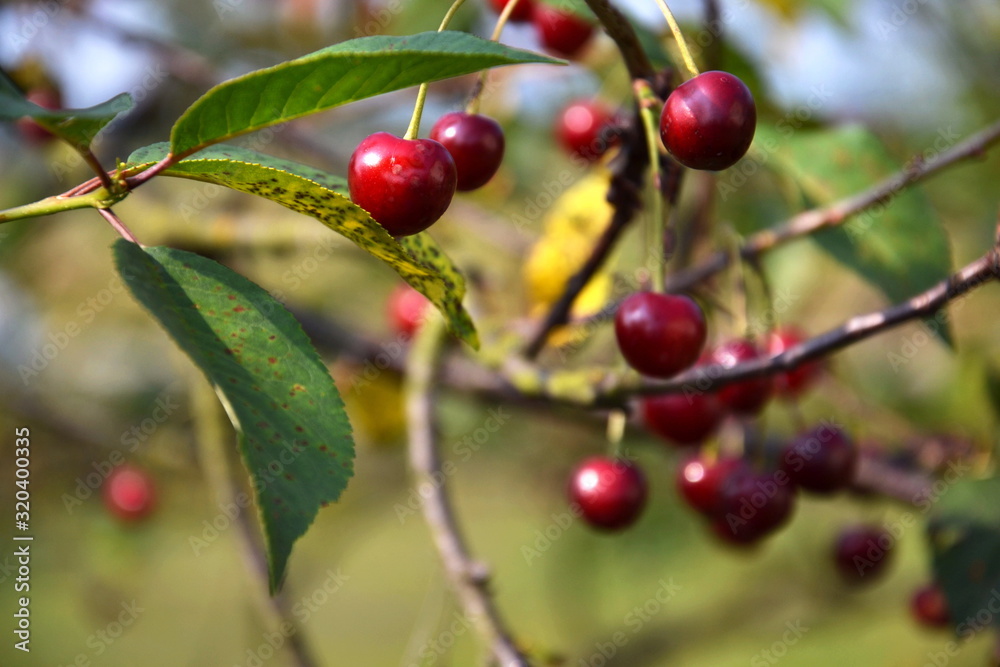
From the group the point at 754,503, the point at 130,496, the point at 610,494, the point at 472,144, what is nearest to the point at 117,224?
the point at 472,144

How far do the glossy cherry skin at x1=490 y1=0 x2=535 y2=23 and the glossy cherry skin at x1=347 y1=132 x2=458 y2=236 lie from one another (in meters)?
0.64

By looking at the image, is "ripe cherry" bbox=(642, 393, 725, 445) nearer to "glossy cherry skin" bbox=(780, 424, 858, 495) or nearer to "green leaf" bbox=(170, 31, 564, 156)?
"glossy cherry skin" bbox=(780, 424, 858, 495)

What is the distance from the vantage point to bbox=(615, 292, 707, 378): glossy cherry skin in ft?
2.34

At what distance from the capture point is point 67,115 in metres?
0.42

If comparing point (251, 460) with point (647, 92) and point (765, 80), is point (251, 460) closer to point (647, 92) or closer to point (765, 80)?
point (647, 92)

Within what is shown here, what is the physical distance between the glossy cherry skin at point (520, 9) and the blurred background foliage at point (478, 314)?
101mm

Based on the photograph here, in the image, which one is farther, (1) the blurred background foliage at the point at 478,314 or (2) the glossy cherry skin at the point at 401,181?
(1) the blurred background foliage at the point at 478,314

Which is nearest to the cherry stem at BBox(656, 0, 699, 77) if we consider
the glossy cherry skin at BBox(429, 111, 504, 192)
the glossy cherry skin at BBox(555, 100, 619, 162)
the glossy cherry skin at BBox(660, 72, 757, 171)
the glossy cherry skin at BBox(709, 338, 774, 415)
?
the glossy cherry skin at BBox(660, 72, 757, 171)

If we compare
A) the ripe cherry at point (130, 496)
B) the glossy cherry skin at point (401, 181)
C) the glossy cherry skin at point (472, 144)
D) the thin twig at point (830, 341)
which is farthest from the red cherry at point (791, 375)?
the ripe cherry at point (130, 496)

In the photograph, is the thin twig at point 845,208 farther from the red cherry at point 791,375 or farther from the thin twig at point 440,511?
the thin twig at point 440,511

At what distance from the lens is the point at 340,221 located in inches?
20.8

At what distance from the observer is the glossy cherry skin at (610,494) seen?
1.05m

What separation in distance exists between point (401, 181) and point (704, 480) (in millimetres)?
768

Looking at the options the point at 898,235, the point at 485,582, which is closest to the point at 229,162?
the point at 485,582
